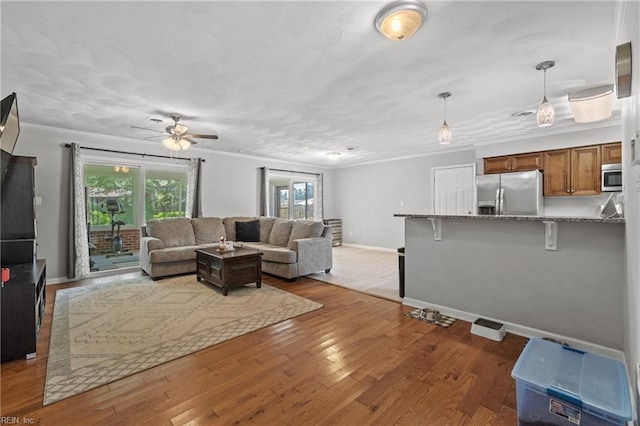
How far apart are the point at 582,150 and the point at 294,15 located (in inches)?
201

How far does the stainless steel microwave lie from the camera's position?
4.14 metres

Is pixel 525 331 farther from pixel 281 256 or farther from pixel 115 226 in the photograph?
pixel 115 226

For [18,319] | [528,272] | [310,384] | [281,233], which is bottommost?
[310,384]

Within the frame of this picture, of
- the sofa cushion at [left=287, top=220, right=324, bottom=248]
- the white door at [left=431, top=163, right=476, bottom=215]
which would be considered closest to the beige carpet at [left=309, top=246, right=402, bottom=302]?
the sofa cushion at [left=287, top=220, right=324, bottom=248]

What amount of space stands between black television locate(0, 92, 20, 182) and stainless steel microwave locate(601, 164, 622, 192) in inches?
278

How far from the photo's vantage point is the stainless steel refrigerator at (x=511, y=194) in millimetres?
4844

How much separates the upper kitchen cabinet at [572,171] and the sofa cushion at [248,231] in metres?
5.34

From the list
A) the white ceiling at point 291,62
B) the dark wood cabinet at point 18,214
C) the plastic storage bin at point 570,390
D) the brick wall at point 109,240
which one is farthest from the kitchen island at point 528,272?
the brick wall at point 109,240

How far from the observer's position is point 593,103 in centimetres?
294

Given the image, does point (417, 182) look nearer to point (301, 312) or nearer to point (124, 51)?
point (301, 312)

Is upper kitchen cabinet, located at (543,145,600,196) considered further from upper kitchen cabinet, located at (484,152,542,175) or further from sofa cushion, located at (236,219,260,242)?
sofa cushion, located at (236,219,260,242)

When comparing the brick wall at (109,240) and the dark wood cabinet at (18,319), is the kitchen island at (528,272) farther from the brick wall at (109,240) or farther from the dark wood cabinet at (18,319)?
the brick wall at (109,240)

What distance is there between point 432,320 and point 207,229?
14.4 feet

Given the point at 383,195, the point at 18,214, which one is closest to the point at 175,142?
the point at 18,214
